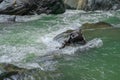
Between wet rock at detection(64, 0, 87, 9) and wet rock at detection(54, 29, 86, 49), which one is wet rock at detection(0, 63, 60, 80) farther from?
wet rock at detection(64, 0, 87, 9)

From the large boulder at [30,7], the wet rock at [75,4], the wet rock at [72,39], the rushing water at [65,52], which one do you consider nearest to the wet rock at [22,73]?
the rushing water at [65,52]

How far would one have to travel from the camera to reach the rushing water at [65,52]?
7.74 meters

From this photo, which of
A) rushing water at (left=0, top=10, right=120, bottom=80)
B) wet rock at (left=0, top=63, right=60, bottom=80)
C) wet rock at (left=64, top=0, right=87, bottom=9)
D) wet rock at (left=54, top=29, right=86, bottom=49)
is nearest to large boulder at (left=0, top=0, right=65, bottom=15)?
wet rock at (left=64, top=0, right=87, bottom=9)

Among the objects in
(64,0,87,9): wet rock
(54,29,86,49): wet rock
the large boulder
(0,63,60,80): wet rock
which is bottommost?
(64,0,87,9): wet rock

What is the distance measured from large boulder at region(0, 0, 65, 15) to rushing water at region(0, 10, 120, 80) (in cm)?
409

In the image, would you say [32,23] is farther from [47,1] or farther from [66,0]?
[66,0]

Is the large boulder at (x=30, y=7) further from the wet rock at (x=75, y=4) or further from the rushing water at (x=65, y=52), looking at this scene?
the rushing water at (x=65, y=52)

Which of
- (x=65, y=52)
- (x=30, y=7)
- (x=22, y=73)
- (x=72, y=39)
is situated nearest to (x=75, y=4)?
(x=30, y=7)

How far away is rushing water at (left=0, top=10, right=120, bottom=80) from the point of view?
7.74m

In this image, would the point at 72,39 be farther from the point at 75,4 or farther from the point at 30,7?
the point at 75,4

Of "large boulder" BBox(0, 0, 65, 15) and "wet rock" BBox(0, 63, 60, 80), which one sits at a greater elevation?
"wet rock" BBox(0, 63, 60, 80)

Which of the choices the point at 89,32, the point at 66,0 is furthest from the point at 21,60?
the point at 66,0

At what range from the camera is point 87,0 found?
23.2 meters

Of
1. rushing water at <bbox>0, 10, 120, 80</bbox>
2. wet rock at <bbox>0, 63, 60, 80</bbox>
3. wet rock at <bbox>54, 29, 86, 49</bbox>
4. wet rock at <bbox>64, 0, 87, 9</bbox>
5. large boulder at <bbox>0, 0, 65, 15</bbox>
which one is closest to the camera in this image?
wet rock at <bbox>0, 63, 60, 80</bbox>
